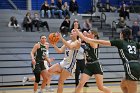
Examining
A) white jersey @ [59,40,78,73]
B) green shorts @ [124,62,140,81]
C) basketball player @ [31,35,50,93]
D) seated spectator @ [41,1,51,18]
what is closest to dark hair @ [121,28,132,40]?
green shorts @ [124,62,140,81]

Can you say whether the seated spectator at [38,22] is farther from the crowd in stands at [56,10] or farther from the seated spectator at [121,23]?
the seated spectator at [121,23]

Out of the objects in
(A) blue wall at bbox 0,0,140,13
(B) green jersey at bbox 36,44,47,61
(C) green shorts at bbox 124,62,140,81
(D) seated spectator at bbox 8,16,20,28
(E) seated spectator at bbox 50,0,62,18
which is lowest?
(B) green jersey at bbox 36,44,47,61

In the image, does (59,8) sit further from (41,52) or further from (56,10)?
(41,52)

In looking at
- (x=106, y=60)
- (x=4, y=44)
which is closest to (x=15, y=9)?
(x=4, y=44)

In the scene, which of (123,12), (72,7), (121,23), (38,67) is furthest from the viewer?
(123,12)

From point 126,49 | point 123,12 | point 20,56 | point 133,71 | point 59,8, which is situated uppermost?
point 59,8

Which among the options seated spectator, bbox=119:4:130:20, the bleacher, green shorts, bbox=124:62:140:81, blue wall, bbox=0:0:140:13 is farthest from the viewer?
seated spectator, bbox=119:4:130:20

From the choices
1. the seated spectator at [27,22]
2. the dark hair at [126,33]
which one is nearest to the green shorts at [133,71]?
the dark hair at [126,33]

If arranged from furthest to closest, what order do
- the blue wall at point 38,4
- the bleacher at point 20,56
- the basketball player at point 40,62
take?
the blue wall at point 38,4
the bleacher at point 20,56
the basketball player at point 40,62

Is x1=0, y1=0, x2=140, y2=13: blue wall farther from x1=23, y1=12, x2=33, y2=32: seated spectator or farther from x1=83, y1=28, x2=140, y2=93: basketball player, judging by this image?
x1=83, y1=28, x2=140, y2=93: basketball player

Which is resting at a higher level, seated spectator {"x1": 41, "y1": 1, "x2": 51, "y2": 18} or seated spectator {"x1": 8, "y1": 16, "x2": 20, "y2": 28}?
seated spectator {"x1": 41, "y1": 1, "x2": 51, "y2": 18}

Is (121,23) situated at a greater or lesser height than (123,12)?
lesser

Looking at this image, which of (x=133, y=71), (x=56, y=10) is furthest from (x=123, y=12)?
(x=133, y=71)

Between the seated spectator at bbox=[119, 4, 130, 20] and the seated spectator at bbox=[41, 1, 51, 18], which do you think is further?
the seated spectator at bbox=[119, 4, 130, 20]
